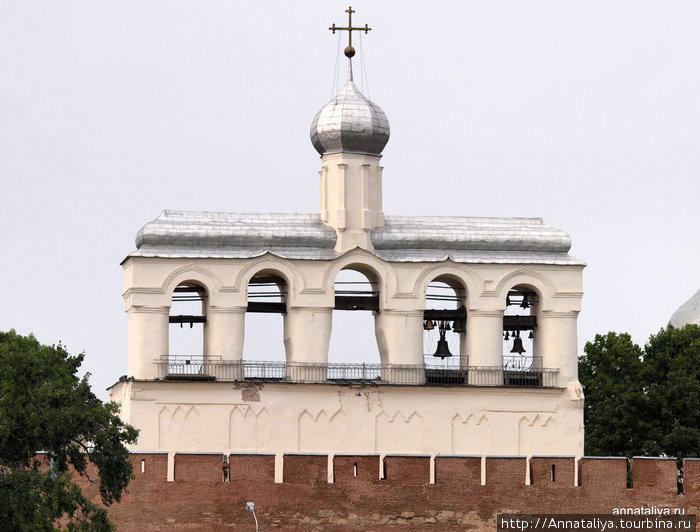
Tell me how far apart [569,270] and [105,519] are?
16.1 meters

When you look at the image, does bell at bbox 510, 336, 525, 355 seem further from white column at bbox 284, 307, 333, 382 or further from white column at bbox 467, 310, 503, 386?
white column at bbox 284, 307, 333, 382

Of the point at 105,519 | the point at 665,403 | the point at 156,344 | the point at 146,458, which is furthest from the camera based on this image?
the point at 665,403

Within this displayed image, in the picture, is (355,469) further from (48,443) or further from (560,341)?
(48,443)

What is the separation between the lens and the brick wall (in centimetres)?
5541

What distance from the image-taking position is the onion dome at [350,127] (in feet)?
202

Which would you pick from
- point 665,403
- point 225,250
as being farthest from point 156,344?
point 665,403

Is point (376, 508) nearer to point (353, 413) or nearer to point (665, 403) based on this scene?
point (353, 413)

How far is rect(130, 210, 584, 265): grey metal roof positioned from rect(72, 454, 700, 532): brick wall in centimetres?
607

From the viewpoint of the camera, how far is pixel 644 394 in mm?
70938

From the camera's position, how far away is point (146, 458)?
182 ft

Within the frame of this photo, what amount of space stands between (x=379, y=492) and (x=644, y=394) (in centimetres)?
1638

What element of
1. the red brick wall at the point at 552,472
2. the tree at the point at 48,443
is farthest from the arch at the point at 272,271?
the tree at the point at 48,443

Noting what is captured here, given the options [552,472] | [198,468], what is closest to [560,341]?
[552,472]

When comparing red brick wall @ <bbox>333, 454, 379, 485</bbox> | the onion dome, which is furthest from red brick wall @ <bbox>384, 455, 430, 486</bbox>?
the onion dome
